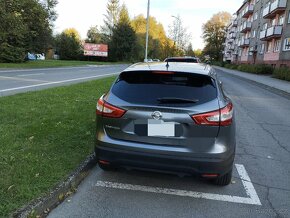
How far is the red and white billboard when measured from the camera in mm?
71875

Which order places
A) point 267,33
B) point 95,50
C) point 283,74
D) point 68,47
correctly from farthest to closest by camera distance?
point 68,47
point 95,50
point 267,33
point 283,74

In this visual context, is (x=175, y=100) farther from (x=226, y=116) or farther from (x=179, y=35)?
(x=179, y=35)

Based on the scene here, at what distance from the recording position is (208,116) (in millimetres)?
3520

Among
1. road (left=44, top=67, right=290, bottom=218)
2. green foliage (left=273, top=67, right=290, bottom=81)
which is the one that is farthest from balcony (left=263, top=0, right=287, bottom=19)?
road (left=44, top=67, right=290, bottom=218)

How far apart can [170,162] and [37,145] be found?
2439 millimetres

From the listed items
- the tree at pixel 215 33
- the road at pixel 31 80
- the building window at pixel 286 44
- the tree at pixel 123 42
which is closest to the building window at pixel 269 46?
the building window at pixel 286 44

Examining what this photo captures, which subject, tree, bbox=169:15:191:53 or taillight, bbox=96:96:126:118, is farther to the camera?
tree, bbox=169:15:191:53

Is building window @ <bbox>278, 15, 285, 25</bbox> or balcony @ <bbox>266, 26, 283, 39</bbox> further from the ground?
building window @ <bbox>278, 15, 285, 25</bbox>

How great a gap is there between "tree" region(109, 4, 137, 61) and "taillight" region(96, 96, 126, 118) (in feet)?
244

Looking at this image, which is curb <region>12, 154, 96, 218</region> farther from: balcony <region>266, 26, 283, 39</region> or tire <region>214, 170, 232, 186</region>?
balcony <region>266, 26, 283, 39</region>

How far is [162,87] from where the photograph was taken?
3840 millimetres

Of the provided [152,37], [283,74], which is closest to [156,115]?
[283,74]

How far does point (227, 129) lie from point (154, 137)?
85cm

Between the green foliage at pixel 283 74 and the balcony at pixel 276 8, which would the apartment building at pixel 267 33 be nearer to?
the balcony at pixel 276 8
